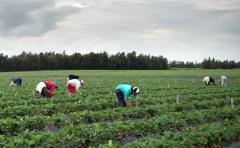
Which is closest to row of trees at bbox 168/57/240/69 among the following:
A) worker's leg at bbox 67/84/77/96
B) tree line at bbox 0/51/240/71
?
tree line at bbox 0/51/240/71

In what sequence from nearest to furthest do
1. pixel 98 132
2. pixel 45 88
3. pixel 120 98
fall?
1. pixel 98 132
2. pixel 120 98
3. pixel 45 88

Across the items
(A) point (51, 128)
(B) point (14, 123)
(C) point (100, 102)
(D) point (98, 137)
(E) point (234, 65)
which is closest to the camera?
(D) point (98, 137)

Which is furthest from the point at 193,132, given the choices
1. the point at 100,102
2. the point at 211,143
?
the point at 100,102

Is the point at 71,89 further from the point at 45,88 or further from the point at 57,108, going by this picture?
the point at 57,108

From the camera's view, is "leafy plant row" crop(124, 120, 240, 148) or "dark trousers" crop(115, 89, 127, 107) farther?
"dark trousers" crop(115, 89, 127, 107)

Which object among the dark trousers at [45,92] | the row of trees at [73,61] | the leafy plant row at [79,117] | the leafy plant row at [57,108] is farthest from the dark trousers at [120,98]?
the row of trees at [73,61]

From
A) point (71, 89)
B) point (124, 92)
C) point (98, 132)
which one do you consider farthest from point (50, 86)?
point (98, 132)

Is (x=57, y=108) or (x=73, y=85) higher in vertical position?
(x=73, y=85)

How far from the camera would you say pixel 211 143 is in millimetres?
11141

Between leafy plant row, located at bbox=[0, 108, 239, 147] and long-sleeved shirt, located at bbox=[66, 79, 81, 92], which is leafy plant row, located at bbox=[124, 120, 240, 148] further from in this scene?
long-sleeved shirt, located at bbox=[66, 79, 81, 92]

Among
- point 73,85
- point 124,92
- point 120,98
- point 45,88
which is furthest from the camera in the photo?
point 73,85

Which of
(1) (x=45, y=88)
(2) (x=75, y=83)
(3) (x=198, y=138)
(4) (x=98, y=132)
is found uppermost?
(2) (x=75, y=83)

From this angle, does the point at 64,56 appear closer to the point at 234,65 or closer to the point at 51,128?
the point at 234,65

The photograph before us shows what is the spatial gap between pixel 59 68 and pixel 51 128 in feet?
341
